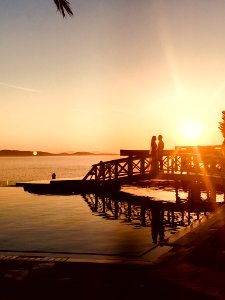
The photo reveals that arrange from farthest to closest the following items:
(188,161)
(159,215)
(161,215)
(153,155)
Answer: (153,155) < (188,161) < (161,215) < (159,215)

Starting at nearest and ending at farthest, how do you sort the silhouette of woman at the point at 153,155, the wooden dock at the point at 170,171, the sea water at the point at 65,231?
1. the sea water at the point at 65,231
2. the wooden dock at the point at 170,171
3. the silhouette of woman at the point at 153,155

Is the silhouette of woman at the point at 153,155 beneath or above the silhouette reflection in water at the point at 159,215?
above

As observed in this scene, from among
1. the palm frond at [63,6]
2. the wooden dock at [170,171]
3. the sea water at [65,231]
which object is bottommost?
the sea water at [65,231]

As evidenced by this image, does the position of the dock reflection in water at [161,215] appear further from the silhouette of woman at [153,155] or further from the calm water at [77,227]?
the silhouette of woman at [153,155]

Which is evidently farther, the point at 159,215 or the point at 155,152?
the point at 155,152

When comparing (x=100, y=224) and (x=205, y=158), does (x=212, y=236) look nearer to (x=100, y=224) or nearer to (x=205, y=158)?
(x=100, y=224)

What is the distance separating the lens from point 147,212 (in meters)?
25.6

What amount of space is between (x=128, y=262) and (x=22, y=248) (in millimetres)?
7432

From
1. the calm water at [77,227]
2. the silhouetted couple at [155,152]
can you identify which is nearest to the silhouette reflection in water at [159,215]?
the calm water at [77,227]

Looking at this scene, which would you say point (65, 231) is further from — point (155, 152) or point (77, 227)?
point (155, 152)

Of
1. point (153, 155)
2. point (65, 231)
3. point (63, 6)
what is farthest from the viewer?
point (153, 155)

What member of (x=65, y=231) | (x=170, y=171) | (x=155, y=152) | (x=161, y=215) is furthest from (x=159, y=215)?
(x=170, y=171)

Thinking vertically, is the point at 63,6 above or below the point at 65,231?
above

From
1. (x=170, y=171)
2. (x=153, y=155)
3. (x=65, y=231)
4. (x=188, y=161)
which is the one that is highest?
(x=153, y=155)
